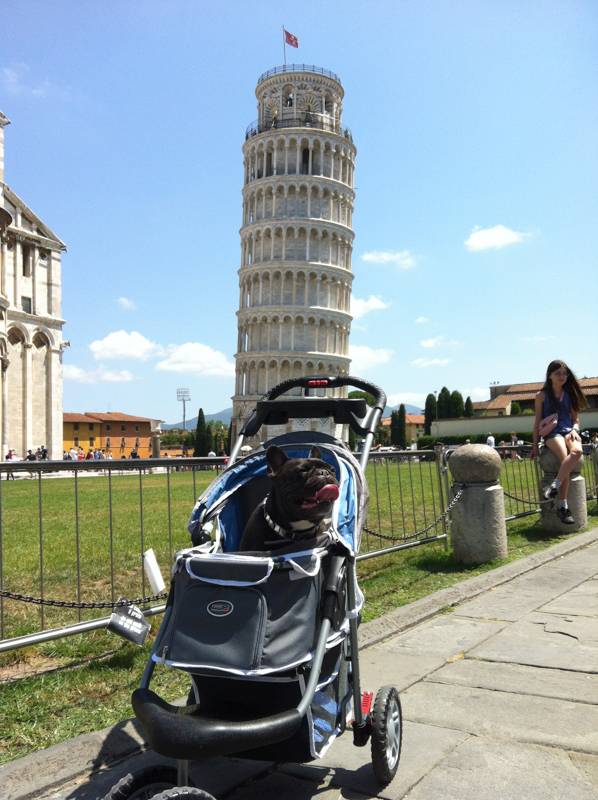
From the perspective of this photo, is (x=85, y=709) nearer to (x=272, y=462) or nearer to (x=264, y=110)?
(x=272, y=462)

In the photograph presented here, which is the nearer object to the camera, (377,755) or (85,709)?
(377,755)

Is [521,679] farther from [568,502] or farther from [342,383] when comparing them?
[568,502]

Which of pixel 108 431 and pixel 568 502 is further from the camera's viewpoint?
pixel 108 431

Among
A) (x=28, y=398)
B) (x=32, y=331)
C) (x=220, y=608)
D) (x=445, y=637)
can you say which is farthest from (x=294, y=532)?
(x=32, y=331)

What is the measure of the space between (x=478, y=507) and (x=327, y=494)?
15.3ft

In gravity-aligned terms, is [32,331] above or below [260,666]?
above

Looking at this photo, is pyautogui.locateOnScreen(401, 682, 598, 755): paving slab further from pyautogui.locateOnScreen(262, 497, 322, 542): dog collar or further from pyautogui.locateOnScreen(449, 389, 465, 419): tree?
pyautogui.locateOnScreen(449, 389, 465, 419): tree

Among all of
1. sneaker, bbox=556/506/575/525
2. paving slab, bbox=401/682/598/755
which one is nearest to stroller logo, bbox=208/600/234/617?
paving slab, bbox=401/682/598/755

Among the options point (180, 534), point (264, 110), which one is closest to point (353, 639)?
point (180, 534)

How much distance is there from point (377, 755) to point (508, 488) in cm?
877

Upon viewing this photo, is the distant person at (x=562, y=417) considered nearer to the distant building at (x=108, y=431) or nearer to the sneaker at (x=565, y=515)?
the sneaker at (x=565, y=515)

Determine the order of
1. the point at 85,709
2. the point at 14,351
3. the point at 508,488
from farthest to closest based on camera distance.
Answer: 1. the point at 14,351
2. the point at 508,488
3. the point at 85,709

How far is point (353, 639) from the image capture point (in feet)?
8.90

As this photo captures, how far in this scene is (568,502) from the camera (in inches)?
350
